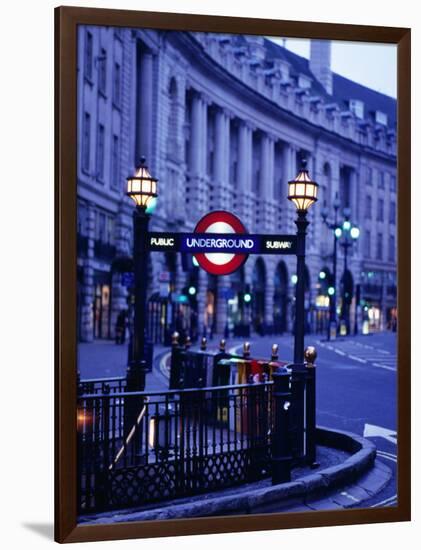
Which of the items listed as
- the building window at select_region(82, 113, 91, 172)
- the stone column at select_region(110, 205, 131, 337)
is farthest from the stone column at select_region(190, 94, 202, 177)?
the building window at select_region(82, 113, 91, 172)

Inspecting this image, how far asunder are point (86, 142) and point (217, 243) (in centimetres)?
164

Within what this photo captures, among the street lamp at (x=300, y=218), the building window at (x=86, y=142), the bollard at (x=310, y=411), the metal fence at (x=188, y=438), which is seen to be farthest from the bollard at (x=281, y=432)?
the building window at (x=86, y=142)

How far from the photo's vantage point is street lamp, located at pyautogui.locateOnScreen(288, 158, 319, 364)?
10.6 meters

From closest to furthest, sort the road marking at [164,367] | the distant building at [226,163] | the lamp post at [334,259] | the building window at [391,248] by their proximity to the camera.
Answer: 1. the distant building at [226,163]
2. the building window at [391,248]
3. the lamp post at [334,259]
4. the road marking at [164,367]

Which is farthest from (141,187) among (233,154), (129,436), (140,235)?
(129,436)

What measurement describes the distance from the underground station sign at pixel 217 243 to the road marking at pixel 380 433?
249 cm

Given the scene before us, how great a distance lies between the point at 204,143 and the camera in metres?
11.8

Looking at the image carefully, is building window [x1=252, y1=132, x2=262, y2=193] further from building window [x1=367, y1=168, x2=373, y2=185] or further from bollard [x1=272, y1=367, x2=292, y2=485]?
bollard [x1=272, y1=367, x2=292, y2=485]

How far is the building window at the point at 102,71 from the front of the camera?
9.59 meters

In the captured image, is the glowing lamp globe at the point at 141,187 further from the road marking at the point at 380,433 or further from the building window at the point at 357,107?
the road marking at the point at 380,433

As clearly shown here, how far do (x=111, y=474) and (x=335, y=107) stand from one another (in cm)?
522

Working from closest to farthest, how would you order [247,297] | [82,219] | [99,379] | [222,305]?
[82,219] → [99,379] → [222,305] → [247,297]

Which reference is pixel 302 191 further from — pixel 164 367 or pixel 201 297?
pixel 164 367

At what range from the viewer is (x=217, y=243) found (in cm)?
1009
